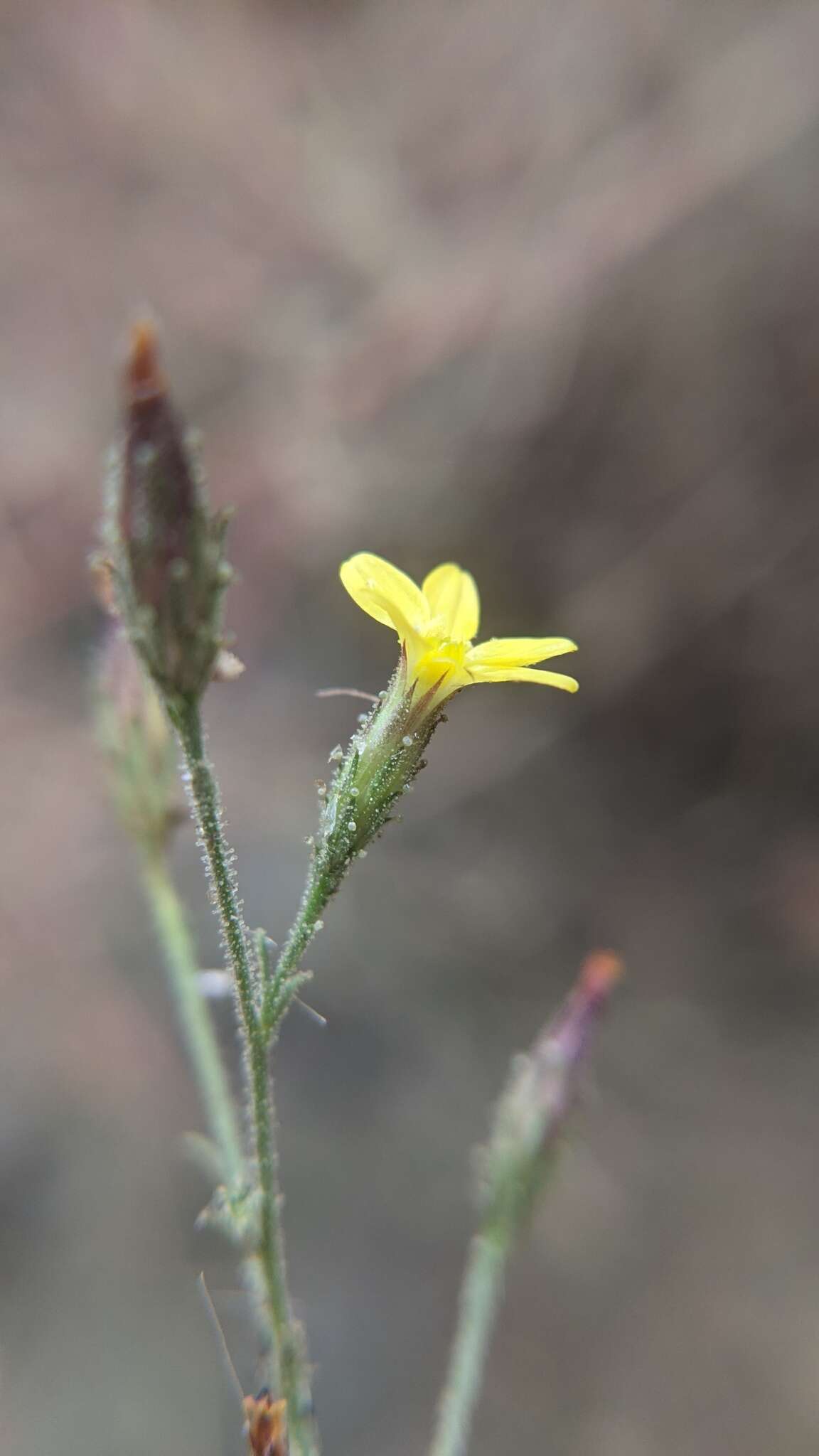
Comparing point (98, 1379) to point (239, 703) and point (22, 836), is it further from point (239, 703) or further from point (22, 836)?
point (239, 703)

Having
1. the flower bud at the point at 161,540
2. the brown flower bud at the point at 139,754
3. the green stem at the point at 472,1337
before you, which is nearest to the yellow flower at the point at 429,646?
the flower bud at the point at 161,540

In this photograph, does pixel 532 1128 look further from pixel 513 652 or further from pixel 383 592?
pixel 383 592

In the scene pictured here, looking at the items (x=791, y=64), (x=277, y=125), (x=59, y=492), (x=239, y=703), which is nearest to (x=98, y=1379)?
(x=239, y=703)

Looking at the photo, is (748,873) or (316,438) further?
(316,438)

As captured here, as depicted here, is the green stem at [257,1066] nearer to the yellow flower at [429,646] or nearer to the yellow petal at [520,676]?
the yellow flower at [429,646]

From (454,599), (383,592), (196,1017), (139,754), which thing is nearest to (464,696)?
(139,754)

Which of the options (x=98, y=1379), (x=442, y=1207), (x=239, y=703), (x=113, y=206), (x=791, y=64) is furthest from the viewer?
(x=113, y=206)
